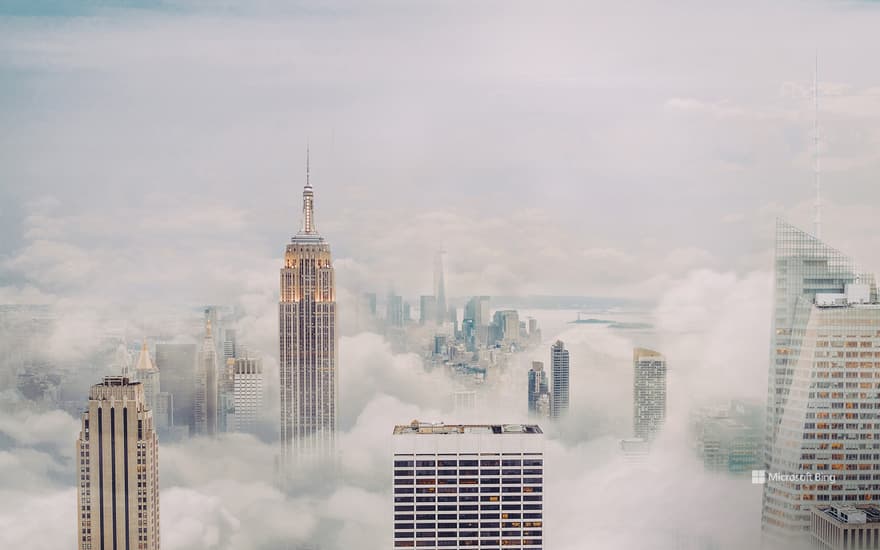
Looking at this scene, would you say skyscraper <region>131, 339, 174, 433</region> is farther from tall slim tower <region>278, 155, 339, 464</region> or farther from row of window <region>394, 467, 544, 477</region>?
row of window <region>394, 467, 544, 477</region>

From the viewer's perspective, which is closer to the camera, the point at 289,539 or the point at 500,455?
the point at 500,455

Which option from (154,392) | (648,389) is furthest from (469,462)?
(154,392)

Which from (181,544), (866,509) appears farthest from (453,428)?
(866,509)

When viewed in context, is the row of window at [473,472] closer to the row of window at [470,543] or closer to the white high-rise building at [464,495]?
the white high-rise building at [464,495]

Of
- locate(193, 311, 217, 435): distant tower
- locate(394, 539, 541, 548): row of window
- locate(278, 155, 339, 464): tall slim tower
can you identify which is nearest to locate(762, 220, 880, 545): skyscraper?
locate(394, 539, 541, 548): row of window

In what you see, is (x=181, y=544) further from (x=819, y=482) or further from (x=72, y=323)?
(x=819, y=482)

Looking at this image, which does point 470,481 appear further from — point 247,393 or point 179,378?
point 179,378
